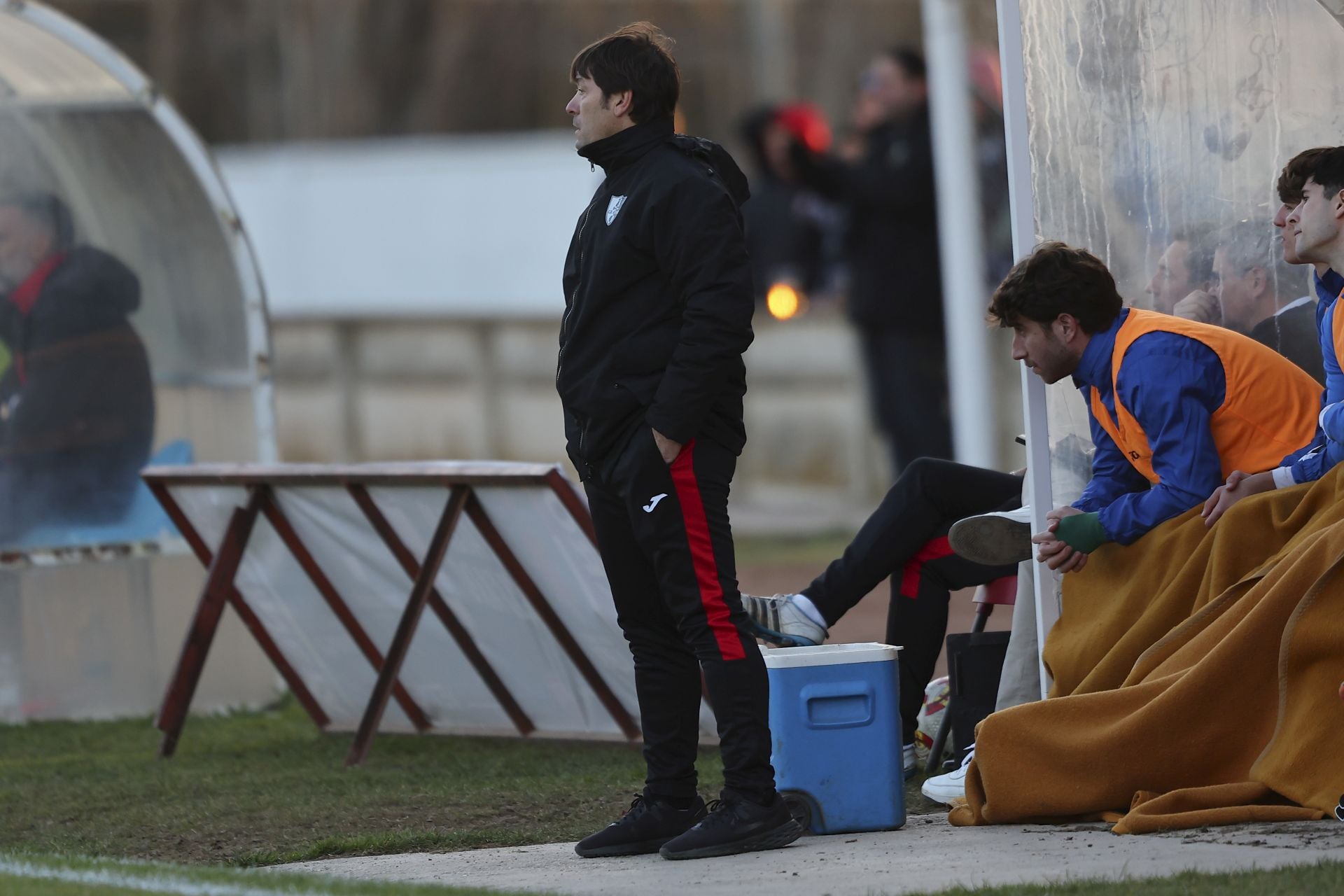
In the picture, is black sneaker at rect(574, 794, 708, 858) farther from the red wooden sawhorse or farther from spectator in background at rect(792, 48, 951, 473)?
spectator in background at rect(792, 48, 951, 473)

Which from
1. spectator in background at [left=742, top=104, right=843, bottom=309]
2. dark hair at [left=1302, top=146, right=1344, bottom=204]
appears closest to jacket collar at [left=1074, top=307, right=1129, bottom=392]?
dark hair at [left=1302, top=146, right=1344, bottom=204]

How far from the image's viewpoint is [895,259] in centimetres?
1275

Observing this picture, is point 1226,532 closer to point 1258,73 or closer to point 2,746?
point 1258,73

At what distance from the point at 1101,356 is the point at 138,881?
8.40 ft

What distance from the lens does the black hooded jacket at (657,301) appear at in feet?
16.3

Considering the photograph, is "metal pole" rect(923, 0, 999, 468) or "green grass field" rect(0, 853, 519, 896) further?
"metal pole" rect(923, 0, 999, 468)

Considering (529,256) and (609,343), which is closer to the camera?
(609,343)

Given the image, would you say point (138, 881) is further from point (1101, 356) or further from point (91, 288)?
point (91, 288)

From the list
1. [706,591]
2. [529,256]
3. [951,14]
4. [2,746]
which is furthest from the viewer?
[529,256]

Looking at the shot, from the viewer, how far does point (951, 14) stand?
1448 centimetres

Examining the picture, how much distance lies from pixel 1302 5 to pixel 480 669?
3161 millimetres

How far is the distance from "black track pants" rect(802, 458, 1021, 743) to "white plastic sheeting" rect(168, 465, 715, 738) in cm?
76

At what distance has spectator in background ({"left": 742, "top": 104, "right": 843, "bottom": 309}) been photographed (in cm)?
1430

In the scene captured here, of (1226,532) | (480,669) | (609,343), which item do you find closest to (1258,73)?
(1226,532)
